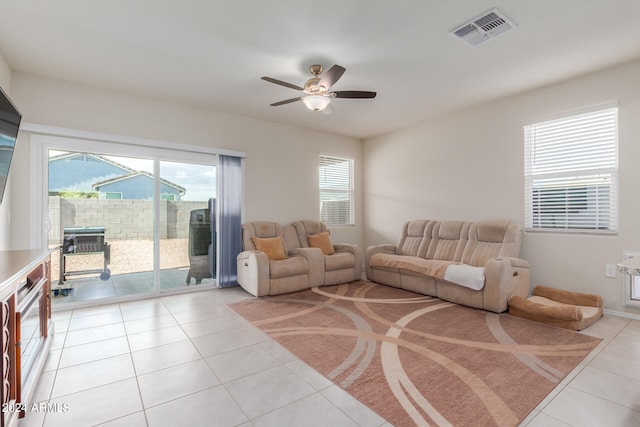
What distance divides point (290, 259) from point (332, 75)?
2510 mm

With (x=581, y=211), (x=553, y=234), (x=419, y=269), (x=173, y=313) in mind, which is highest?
(x=581, y=211)

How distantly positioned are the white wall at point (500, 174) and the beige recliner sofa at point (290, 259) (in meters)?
1.39

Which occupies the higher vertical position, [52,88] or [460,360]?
[52,88]

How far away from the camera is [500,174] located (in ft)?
14.2

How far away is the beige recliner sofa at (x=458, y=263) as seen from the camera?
347 cm

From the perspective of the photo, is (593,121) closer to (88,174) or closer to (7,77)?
(88,174)

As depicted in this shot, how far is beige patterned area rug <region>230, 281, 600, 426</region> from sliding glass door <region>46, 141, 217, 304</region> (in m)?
1.36

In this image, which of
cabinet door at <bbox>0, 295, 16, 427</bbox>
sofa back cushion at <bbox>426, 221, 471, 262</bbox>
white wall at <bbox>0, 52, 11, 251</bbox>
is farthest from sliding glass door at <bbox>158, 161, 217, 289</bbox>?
sofa back cushion at <bbox>426, 221, 471, 262</bbox>

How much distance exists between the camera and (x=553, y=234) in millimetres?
3850

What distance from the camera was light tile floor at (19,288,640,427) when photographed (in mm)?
1724

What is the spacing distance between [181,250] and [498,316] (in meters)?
4.15

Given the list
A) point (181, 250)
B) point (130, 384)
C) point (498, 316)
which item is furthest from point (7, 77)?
point (498, 316)

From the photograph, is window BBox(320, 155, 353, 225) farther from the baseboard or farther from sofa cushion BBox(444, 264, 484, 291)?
the baseboard

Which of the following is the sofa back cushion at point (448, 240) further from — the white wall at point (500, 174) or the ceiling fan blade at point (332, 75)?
the ceiling fan blade at point (332, 75)
